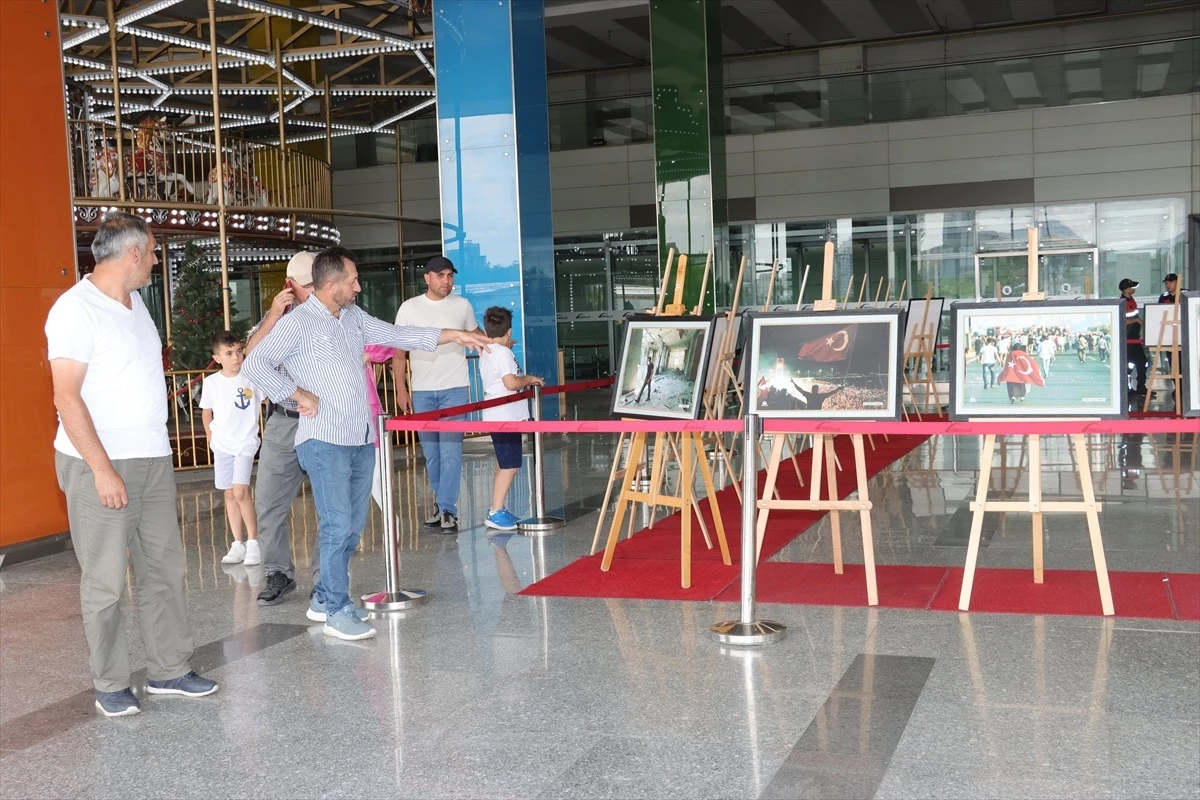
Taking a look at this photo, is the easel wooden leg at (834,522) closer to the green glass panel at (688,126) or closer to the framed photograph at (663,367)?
the framed photograph at (663,367)

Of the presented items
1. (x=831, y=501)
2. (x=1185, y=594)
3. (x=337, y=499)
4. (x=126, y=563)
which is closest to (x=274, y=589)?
(x=337, y=499)

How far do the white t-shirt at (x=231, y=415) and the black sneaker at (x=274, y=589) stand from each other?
43.9 inches

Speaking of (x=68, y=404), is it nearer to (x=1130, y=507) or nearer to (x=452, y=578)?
(x=452, y=578)

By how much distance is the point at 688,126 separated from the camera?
1427 cm

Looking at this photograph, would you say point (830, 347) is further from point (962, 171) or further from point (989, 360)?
point (962, 171)

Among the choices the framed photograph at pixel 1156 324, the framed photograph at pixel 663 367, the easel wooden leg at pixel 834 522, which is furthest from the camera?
the framed photograph at pixel 1156 324

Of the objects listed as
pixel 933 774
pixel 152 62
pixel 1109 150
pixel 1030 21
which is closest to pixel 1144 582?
pixel 933 774

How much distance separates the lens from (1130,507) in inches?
308

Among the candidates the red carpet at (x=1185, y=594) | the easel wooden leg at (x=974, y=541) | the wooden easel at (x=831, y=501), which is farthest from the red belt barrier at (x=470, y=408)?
the red carpet at (x=1185, y=594)

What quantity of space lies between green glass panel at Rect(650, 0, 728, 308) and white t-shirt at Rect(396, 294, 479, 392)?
23.0ft

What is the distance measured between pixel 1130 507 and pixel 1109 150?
44.2 feet

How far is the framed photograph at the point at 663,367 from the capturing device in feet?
19.9

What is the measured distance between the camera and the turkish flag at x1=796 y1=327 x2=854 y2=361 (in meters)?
5.34

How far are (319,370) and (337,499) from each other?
56 cm
